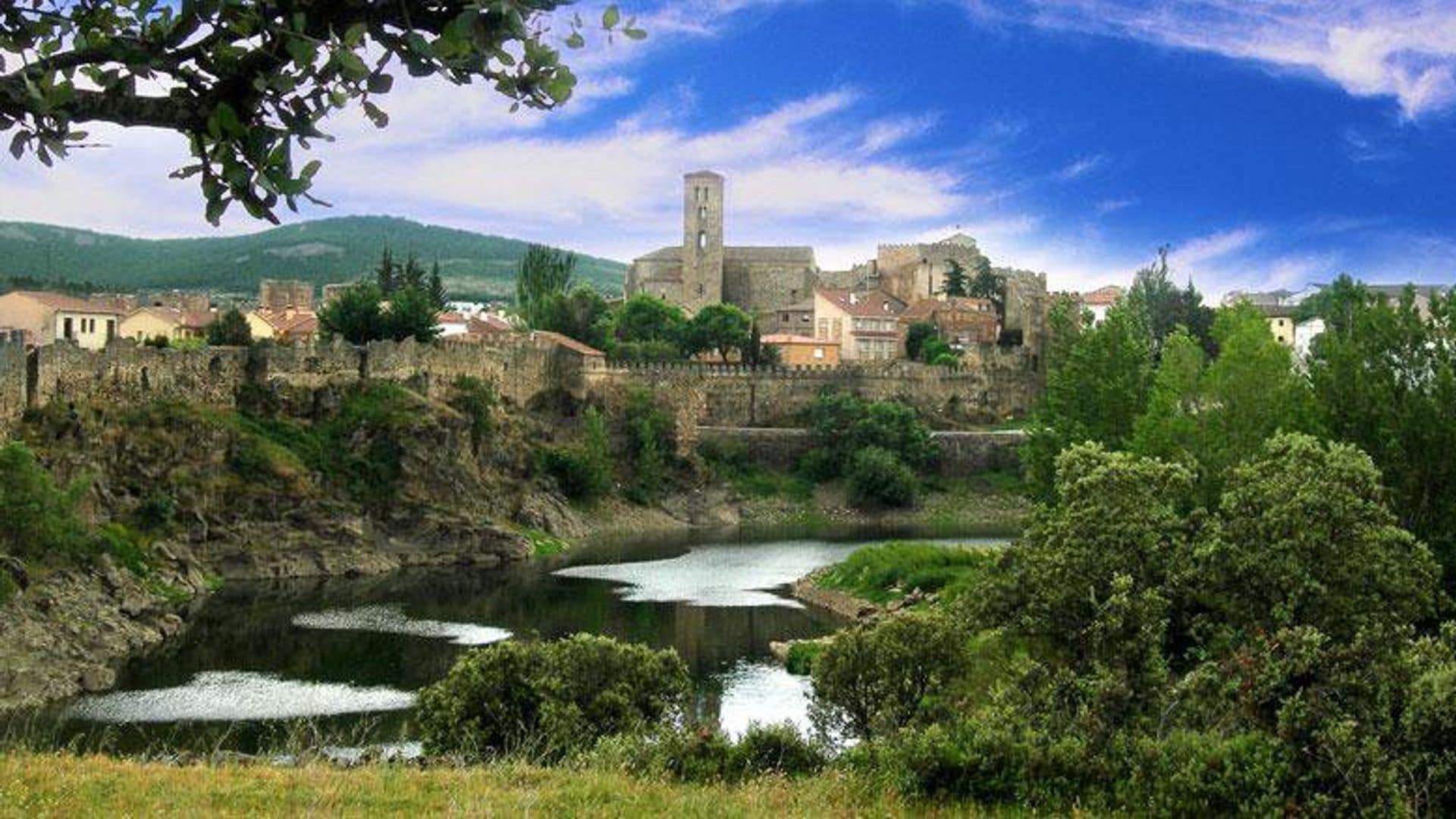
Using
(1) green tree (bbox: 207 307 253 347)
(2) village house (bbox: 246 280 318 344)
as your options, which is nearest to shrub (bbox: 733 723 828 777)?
(2) village house (bbox: 246 280 318 344)

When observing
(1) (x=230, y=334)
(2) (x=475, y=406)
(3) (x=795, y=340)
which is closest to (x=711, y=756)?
(2) (x=475, y=406)

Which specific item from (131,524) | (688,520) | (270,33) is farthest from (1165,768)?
(688,520)

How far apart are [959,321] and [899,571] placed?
6209 cm

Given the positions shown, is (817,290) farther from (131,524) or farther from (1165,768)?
(1165,768)

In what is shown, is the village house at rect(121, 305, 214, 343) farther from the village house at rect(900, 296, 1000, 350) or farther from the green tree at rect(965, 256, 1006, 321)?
the green tree at rect(965, 256, 1006, 321)

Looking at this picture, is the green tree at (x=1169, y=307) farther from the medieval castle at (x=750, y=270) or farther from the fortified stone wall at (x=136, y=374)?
the fortified stone wall at (x=136, y=374)

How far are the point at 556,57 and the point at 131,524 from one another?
186 ft

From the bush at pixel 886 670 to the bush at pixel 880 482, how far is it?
6356 centimetres

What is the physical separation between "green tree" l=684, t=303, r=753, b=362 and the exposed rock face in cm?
5895

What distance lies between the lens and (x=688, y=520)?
89.4 metres

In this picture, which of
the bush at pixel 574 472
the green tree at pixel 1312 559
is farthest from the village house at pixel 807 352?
the green tree at pixel 1312 559

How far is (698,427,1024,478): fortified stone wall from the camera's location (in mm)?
97938

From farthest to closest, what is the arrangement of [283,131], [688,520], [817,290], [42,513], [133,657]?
[817,290], [688,520], [42,513], [133,657], [283,131]

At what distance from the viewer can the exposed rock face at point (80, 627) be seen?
38812 mm
